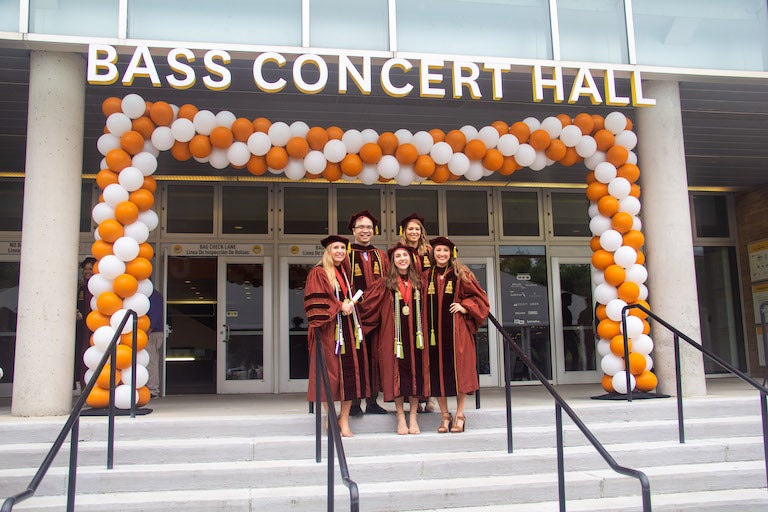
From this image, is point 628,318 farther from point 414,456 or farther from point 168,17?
point 168,17

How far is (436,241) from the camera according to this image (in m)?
6.53

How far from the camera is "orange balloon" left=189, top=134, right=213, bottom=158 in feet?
24.6

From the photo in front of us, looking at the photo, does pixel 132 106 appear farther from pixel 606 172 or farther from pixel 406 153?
pixel 606 172

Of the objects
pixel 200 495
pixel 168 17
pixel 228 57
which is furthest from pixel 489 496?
pixel 168 17

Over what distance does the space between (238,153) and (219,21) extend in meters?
1.33

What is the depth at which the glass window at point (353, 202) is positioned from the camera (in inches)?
441

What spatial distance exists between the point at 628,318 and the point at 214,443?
14.7ft

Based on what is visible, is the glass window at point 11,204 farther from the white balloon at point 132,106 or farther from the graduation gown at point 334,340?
the graduation gown at point 334,340

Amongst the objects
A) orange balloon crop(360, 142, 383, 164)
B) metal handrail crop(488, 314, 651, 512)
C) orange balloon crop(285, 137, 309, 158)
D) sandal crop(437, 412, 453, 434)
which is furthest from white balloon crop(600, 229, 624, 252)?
orange balloon crop(285, 137, 309, 158)

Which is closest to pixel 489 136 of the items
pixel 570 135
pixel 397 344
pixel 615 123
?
pixel 570 135

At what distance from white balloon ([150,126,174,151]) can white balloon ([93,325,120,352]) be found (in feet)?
6.32

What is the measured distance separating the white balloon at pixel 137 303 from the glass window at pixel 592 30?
5.14 meters

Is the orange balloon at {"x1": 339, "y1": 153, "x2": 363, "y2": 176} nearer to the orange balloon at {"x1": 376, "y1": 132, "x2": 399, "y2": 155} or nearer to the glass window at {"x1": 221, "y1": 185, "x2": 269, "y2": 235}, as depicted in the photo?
the orange balloon at {"x1": 376, "y1": 132, "x2": 399, "y2": 155}

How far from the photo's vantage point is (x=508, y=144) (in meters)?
8.08
